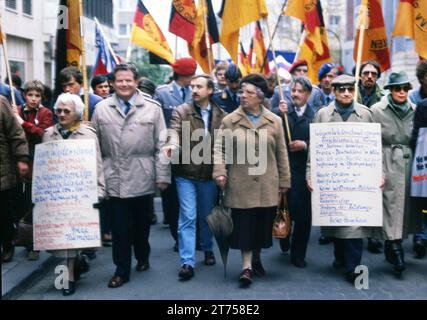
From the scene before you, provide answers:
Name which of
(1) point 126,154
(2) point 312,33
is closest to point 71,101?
(1) point 126,154

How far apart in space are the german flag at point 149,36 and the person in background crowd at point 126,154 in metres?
3.44

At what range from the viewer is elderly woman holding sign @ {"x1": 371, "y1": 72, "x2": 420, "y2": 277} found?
691cm

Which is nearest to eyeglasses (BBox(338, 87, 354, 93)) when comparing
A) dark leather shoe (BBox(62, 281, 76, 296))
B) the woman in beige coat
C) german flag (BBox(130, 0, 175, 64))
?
the woman in beige coat

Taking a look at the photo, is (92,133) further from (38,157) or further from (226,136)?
(226,136)

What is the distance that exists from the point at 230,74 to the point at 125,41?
65921 mm

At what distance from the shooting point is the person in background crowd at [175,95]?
7965 millimetres

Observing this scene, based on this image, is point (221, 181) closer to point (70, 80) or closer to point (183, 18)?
point (70, 80)

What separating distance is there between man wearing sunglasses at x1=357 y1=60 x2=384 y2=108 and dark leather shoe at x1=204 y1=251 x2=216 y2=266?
100 inches

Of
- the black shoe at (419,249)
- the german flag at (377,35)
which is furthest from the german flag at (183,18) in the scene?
the black shoe at (419,249)

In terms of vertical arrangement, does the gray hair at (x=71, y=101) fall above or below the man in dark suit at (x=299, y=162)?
above

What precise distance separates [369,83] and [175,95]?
7.48ft

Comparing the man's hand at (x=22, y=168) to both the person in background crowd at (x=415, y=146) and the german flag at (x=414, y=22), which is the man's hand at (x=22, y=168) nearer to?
the person in background crowd at (x=415, y=146)

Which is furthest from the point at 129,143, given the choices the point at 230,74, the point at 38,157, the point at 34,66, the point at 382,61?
the point at 34,66

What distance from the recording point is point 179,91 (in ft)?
26.8
